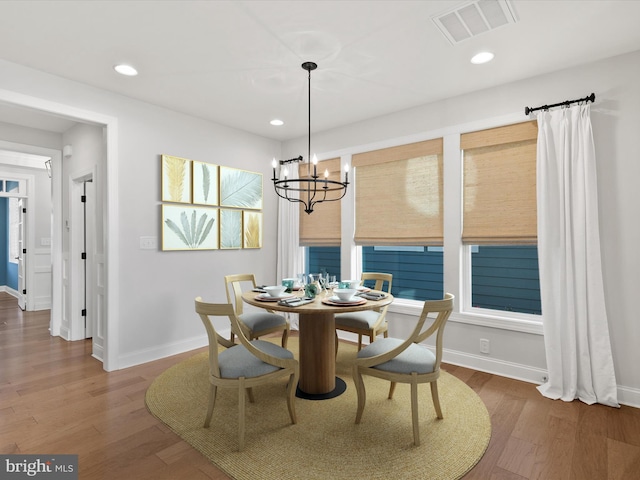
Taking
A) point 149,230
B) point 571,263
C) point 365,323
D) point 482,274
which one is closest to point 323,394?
point 365,323

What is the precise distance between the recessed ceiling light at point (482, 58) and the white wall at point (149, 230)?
2.62 metres

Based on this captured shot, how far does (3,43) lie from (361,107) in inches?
121

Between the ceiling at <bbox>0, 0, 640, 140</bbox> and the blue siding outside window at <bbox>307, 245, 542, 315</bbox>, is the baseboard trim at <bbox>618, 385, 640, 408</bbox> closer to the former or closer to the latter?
the blue siding outside window at <bbox>307, 245, 542, 315</bbox>

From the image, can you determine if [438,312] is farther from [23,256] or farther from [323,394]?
[23,256]

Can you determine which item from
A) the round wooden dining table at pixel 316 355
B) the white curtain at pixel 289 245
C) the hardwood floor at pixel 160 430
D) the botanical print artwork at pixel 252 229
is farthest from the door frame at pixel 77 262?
the round wooden dining table at pixel 316 355

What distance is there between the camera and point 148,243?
378cm

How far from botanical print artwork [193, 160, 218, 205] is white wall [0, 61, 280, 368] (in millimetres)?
119

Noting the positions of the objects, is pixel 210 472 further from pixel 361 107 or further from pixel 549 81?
pixel 549 81

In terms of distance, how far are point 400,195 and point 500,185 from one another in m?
1.06

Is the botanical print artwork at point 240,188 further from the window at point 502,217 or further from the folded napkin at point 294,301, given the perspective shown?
the window at point 502,217

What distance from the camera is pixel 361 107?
12.7 ft

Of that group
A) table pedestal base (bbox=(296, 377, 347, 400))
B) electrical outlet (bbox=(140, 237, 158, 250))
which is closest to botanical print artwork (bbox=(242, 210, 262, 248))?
electrical outlet (bbox=(140, 237, 158, 250))

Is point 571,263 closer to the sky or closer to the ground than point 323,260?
A: closer to the sky

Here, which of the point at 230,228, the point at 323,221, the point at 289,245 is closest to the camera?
the point at 230,228
